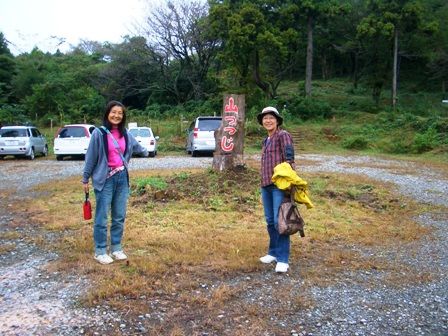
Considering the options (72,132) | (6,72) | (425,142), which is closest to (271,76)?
(425,142)

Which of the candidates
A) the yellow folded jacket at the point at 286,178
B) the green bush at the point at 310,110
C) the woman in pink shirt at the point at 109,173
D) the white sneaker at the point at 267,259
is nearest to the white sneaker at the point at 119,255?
the woman in pink shirt at the point at 109,173

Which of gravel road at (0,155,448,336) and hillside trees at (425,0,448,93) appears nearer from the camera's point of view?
gravel road at (0,155,448,336)

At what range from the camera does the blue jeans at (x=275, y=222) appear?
450 cm

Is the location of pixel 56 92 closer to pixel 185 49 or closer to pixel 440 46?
pixel 185 49

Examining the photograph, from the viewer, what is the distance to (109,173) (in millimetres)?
4598

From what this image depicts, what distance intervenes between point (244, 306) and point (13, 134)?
51.9 feet

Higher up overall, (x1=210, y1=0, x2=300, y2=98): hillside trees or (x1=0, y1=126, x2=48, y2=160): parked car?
(x1=210, y1=0, x2=300, y2=98): hillside trees

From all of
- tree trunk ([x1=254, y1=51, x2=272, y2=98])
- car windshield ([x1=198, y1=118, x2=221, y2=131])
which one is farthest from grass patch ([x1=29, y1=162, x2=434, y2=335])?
tree trunk ([x1=254, y1=51, x2=272, y2=98])

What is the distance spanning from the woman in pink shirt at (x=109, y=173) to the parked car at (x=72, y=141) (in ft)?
40.7

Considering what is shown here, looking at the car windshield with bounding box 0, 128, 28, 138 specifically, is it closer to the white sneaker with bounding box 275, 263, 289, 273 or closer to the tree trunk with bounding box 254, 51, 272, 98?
the white sneaker with bounding box 275, 263, 289, 273

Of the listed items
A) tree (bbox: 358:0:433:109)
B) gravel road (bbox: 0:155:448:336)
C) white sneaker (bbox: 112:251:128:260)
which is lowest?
gravel road (bbox: 0:155:448:336)

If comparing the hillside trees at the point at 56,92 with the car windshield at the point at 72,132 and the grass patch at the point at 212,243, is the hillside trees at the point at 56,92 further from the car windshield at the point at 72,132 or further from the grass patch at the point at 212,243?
the grass patch at the point at 212,243

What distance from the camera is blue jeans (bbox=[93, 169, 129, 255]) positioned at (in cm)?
462

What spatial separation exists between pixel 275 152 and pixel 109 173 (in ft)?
5.56
